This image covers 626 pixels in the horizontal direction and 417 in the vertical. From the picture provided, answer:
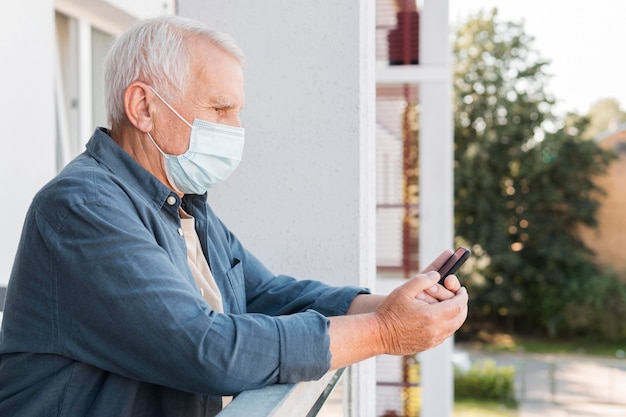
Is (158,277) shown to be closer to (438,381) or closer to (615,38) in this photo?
(438,381)

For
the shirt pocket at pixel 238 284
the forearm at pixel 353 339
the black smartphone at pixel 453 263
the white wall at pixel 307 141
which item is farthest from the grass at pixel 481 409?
the forearm at pixel 353 339

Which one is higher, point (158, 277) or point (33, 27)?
point (33, 27)

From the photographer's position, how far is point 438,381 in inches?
247

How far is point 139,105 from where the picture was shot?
1.58 m

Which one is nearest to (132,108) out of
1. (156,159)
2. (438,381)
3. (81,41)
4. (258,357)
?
(156,159)

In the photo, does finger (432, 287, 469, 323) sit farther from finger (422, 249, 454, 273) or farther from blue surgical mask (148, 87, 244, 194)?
blue surgical mask (148, 87, 244, 194)

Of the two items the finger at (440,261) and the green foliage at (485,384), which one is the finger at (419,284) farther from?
the green foliage at (485,384)

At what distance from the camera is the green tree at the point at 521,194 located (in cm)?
2342

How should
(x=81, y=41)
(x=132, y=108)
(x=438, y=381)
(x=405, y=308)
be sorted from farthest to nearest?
(x=438, y=381) → (x=81, y=41) → (x=132, y=108) → (x=405, y=308)

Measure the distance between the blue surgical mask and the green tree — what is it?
2228 centimetres

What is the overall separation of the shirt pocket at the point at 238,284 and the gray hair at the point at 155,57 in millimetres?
447

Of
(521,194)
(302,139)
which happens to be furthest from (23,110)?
(521,194)

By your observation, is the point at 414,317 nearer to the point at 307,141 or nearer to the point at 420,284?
the point at 420,284

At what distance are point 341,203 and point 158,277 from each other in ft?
3.46
